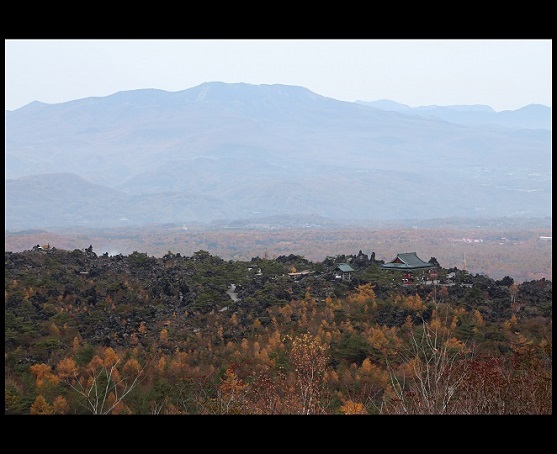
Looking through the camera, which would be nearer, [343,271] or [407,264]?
[343,271]

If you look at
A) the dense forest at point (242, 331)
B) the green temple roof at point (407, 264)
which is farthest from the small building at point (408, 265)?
the dense forest at point (242, 331)

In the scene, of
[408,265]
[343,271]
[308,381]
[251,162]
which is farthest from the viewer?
[251,162]

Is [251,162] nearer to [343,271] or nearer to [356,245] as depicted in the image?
[356,245]

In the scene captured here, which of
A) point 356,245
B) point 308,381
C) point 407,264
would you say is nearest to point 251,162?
point 356,245

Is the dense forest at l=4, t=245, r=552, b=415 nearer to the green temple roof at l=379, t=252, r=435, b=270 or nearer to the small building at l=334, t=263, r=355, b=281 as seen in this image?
the small building at l=334, t=263, r=355, b=281

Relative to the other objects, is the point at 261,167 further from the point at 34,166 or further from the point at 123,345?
the point at 123,345

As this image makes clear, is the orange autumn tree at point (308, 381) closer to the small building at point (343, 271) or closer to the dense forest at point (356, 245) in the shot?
the small building at point (343, 271)
